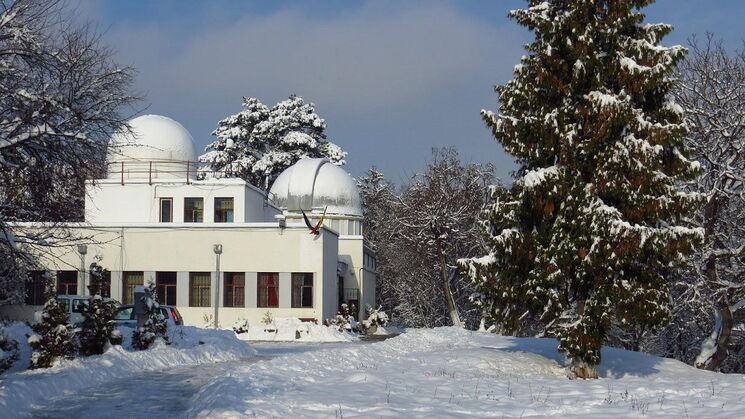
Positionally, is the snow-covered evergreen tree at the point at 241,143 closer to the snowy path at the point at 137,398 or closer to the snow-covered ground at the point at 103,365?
the snow-covered ground at the point at 103,365

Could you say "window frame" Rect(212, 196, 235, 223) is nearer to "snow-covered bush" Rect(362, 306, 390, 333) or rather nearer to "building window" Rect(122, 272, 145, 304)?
"building window" Rect(122, 272, 145, 304)

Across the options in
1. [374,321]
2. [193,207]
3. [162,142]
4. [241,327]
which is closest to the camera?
[241,327]

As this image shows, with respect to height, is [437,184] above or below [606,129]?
above

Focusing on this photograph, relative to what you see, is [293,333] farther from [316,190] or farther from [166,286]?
[316,190]

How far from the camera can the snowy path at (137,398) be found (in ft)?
43.8

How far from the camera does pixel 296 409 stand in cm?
1270

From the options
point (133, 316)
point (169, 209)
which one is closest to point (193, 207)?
point (169, 209)

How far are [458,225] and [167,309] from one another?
25557 millimetres

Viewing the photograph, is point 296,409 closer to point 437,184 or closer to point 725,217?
point 725,217

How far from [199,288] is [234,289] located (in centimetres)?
173

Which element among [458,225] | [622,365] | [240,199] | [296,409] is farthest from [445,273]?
[296,409]

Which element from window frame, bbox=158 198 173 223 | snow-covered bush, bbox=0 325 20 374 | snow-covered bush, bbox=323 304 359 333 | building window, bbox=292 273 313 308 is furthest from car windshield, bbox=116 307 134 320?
window frame, bbox=158 198 173 223

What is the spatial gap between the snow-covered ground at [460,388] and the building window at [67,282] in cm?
2470

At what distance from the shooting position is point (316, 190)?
56.3m
